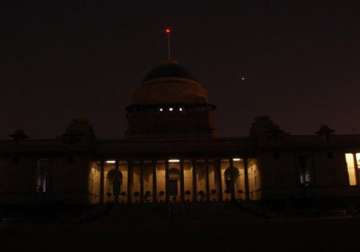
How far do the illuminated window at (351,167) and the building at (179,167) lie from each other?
106 millimetres

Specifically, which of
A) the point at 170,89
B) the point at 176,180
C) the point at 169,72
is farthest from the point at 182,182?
the point at 169,72

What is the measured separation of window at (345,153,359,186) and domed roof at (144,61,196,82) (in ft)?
88.2

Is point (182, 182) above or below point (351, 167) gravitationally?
below

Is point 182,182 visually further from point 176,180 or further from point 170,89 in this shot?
point 170,89

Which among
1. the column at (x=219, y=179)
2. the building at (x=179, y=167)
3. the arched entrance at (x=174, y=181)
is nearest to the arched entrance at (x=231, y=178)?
the building at (x=179, y=167)

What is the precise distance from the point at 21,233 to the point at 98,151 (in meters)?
29.5

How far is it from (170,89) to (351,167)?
26990 mm

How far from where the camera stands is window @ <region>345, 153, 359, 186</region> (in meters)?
48.9

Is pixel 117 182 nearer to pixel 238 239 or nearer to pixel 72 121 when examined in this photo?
pixel 72 121

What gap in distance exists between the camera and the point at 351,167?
162 feet

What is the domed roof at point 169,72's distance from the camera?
66.8m

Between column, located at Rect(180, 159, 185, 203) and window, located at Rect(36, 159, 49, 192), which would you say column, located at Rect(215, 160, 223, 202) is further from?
window, located at Rect(36, 159, 49, 192)

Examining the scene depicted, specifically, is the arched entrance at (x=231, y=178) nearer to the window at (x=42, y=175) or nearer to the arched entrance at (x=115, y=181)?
the arched entrance at (x=115, y=181)

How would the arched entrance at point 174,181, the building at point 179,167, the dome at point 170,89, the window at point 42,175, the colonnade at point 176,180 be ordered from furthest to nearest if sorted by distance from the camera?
the dome at point 170,89 < the arched entrance at point 174,181 < the colonnade at point 176,180 < the window at point 42,175 < the building at point 179,167
